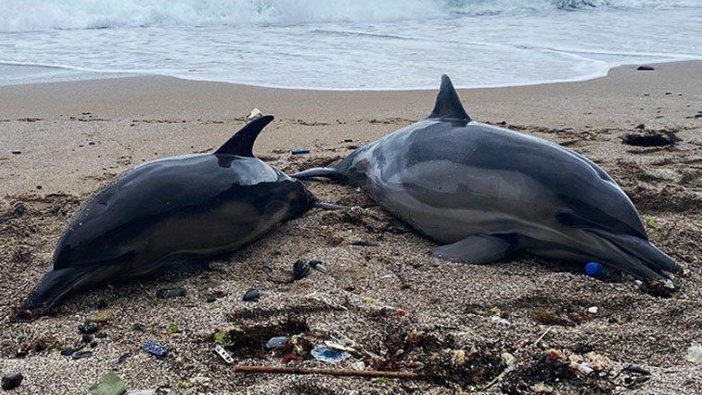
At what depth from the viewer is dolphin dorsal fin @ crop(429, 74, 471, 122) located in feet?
17.5

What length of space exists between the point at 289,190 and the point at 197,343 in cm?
192

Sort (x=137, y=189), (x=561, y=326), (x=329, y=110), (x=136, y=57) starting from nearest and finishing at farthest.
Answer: (x=561, y=326), (x=137, y=189), (x=329, y=110), (x=136, y=57)

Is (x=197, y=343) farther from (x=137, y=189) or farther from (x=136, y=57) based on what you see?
(x=136, y=57)

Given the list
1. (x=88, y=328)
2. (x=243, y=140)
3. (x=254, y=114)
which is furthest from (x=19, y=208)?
(x=254, y=114)

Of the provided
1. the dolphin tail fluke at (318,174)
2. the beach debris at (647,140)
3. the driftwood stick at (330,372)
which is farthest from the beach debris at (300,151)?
the driftwood stick at (330,372)

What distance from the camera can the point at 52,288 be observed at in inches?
153

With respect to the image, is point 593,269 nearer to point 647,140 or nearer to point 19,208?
point 647,140

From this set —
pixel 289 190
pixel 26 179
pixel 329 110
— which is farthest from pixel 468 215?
pixel 329 110

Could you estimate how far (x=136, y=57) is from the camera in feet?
44.7

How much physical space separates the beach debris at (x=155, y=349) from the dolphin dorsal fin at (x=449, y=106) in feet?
8.92

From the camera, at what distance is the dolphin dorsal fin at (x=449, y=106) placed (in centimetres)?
534

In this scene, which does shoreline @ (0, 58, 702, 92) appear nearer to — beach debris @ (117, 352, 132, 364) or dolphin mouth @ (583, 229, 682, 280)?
dolphin mouth @ (583, 229, 682, 280)

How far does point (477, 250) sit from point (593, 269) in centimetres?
65

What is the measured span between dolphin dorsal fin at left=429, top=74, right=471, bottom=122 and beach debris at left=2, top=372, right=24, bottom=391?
324 centimetres
